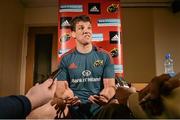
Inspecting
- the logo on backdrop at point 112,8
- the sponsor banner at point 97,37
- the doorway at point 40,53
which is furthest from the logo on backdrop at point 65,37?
the doorway at point 40,53

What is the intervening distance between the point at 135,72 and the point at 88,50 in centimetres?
180

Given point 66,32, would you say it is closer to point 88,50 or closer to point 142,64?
point 88,50

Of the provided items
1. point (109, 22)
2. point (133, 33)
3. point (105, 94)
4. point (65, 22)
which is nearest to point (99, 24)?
point (109, 22)

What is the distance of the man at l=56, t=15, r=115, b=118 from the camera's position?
2018 millimetres

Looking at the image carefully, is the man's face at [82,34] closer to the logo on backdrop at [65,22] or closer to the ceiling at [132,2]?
the logo on backdrop at [65,22]

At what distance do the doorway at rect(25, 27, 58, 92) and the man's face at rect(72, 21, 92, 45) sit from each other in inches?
67.0

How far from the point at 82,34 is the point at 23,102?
5.75 feet

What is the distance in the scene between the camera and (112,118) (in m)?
0.59

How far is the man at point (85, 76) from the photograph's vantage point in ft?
6.62

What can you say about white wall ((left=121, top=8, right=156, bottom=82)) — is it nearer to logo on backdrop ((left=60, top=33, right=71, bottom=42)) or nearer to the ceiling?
the ceiling

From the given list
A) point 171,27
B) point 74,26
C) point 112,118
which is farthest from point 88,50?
point 171,27

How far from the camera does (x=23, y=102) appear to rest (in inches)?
21.4

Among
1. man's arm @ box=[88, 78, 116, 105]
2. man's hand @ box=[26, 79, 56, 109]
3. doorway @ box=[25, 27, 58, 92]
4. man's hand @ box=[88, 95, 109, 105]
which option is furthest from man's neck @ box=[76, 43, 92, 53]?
doorway @ box=[25, 27, 58, 92]

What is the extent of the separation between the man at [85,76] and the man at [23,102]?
1.33 metres
